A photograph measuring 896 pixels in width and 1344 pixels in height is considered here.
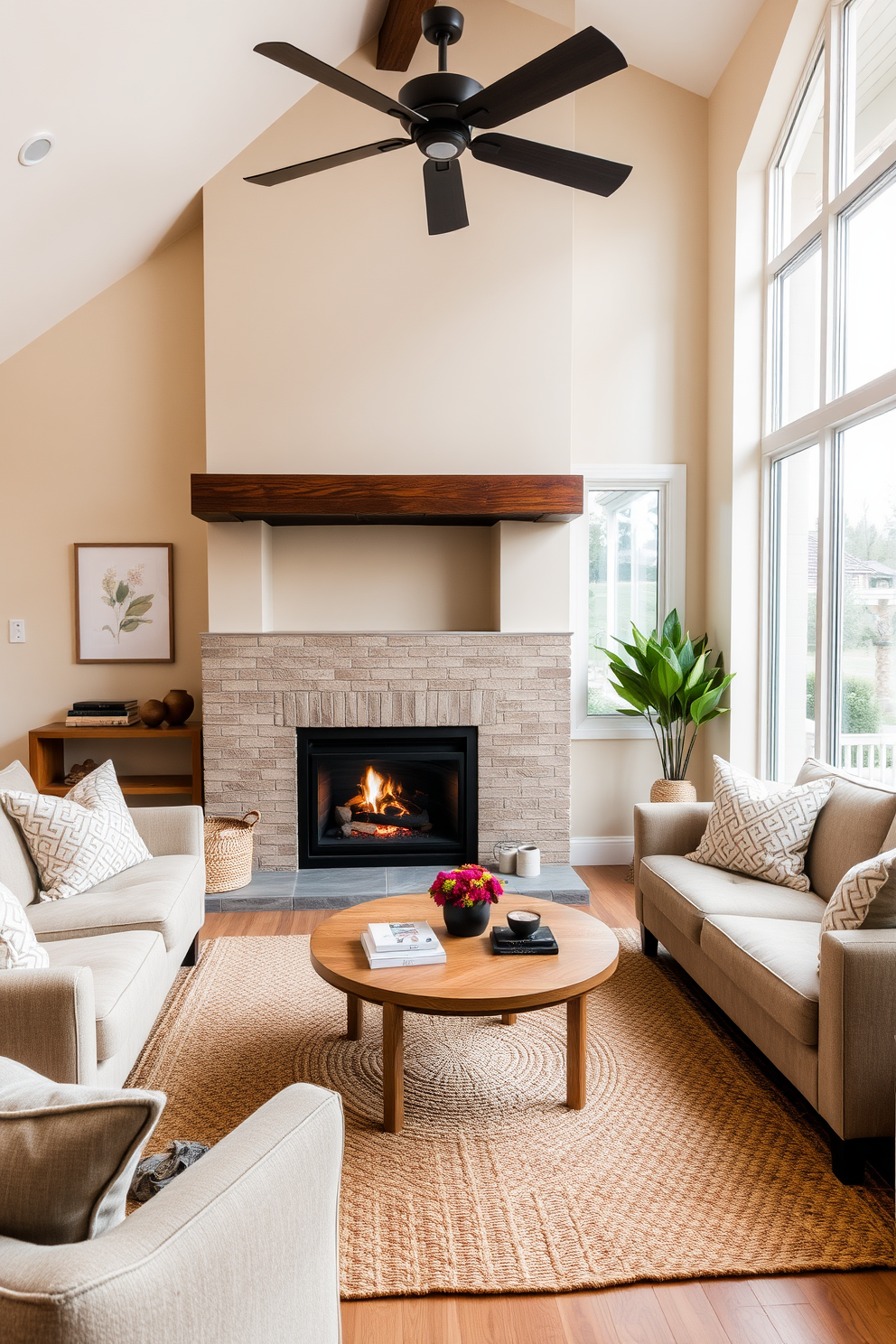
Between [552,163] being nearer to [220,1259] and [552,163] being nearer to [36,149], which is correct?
[36,149]

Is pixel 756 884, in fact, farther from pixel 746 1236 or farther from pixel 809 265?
pixel 809 265

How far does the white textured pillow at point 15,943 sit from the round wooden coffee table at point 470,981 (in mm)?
701

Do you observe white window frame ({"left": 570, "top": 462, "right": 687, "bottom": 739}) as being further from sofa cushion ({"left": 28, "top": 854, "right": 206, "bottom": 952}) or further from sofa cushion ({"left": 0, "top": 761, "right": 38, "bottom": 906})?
sofa cushion ({"left": 0, "top": 761, "right": 38, "bottom": 906})

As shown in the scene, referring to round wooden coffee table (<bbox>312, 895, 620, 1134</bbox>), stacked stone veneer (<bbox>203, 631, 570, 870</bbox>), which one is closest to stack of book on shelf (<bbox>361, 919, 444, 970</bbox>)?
round wooden coffee table (<bbox>312, 895, 620, 1134</bbox>)

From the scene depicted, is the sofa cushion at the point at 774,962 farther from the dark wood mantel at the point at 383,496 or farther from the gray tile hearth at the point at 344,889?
the dark wood mantel at the point at 383,496

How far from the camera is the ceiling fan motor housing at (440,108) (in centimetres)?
236

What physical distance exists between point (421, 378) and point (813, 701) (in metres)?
2.36

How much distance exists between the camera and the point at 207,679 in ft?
13.9

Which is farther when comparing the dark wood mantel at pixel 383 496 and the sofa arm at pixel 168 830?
the dark wood mantel at pixel 383 496

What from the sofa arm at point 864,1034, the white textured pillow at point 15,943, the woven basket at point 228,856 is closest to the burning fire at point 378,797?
the woven basket at point 228,856

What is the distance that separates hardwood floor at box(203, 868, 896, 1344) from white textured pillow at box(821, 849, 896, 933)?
72 centimetres

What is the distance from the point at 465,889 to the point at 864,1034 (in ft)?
3.43

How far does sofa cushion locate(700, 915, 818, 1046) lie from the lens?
2.12 metres

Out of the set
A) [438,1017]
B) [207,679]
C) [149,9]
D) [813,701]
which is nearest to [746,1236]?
[438,1017]
